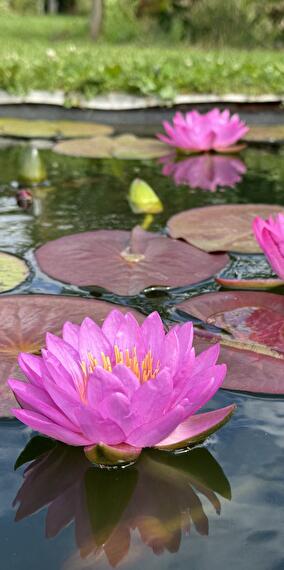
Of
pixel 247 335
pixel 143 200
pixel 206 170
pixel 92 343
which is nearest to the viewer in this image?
pixel 92 343

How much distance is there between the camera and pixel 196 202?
2477mm

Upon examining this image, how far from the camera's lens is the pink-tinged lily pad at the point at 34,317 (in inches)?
50.2

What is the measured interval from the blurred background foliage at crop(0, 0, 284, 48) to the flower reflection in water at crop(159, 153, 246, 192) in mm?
6027

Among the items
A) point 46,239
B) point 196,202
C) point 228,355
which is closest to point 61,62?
point 196,202

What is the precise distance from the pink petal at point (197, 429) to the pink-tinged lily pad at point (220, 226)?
2.96 ft

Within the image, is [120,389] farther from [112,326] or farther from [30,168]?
[30,168]

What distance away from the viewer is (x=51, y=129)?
12.4 ft

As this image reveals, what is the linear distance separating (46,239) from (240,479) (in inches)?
46.2

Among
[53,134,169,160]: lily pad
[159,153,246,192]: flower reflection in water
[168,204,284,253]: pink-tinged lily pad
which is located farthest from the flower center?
[53,134,169,160]: lily pad

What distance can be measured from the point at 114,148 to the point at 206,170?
1.67ft

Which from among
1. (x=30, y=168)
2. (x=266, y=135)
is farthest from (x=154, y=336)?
(x=266, y=135)

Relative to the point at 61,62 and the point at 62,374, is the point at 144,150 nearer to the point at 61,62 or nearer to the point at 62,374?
the point at 61,62

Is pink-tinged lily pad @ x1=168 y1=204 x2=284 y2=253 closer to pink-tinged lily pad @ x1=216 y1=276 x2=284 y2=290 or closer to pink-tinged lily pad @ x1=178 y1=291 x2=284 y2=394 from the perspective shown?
pink-tinged lily pad @ x1=216 y1=276 x2=284 y2=290

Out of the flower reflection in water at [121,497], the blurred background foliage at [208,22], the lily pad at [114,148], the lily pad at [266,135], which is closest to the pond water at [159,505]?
the flower reflection in water at [121,497]
